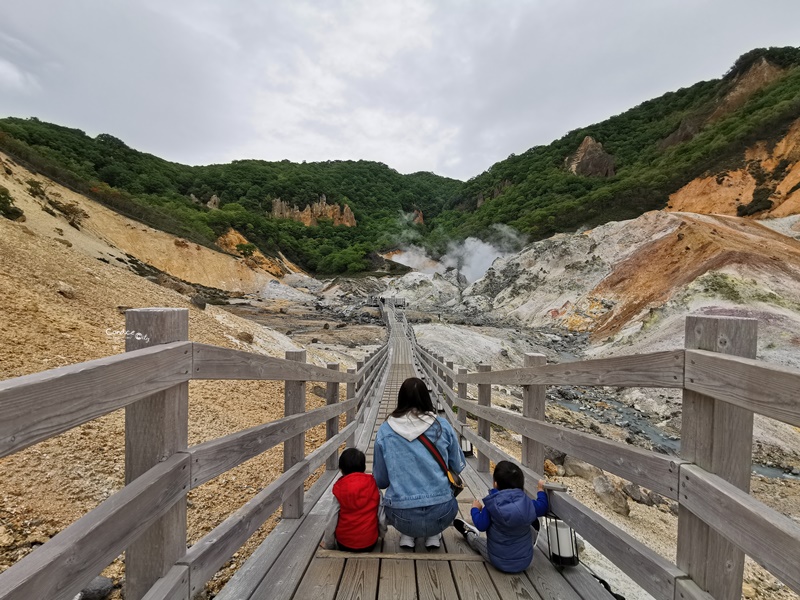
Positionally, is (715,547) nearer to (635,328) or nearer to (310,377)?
(310,377)

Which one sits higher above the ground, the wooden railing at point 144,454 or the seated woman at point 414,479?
the wooden railing at point 144,454

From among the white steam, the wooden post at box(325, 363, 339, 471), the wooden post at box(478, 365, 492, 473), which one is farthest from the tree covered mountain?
the wooden post at box(325, 363, 339, 471)

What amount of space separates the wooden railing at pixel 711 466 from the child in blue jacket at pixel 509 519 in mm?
459

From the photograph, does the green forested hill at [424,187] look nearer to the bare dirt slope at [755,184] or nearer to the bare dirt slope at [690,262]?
the bare dirt slope at [755,184]

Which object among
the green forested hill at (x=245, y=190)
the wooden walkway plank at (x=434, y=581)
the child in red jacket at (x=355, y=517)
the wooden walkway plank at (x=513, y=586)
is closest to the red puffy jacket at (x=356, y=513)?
the child in red jacket at (x=355, y=517)

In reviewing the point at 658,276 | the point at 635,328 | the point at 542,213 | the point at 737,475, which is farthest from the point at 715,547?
the point at 542,213

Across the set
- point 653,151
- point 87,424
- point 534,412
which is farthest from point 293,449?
point 653,151

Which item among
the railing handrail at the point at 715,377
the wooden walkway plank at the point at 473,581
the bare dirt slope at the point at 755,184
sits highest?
the bare dirt slope at the point at 755,184

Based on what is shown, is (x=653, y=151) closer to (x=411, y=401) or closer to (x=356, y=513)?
(x=411, y=401)

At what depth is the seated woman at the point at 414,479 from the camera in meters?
2.75

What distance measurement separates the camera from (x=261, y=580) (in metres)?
2.38

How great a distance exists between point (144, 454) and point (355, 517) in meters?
1.62

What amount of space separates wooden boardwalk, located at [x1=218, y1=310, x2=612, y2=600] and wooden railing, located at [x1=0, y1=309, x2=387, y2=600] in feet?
1.29

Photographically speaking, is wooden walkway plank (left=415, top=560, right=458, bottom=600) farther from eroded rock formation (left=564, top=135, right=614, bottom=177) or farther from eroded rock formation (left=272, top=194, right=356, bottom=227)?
eroded rock formation (left=272, top=194, right=356, bottom=227)
